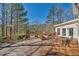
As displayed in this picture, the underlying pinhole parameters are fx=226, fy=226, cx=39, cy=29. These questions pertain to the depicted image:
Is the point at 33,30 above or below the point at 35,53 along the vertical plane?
above

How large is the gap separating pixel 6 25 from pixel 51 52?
873mm

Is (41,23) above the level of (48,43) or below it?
above

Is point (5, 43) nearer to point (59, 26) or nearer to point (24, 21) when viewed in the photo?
point (24, 21)

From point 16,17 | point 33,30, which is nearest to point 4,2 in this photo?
point 16,17

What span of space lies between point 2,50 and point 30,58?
486mm

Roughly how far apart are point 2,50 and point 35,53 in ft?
1.81

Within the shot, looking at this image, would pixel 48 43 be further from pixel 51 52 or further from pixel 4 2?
pixel 4 2

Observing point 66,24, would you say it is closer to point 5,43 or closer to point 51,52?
point 51,52

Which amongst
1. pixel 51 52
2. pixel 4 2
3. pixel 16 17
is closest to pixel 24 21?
pixel 16 17

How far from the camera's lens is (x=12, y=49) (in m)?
3.76

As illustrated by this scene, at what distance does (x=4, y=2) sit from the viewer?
3736 millimetres

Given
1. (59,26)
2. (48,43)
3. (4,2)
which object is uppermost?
(4,2)

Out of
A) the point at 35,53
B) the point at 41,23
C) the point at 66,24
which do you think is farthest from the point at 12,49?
the point at 66,24

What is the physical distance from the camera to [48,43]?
12.4 feet
